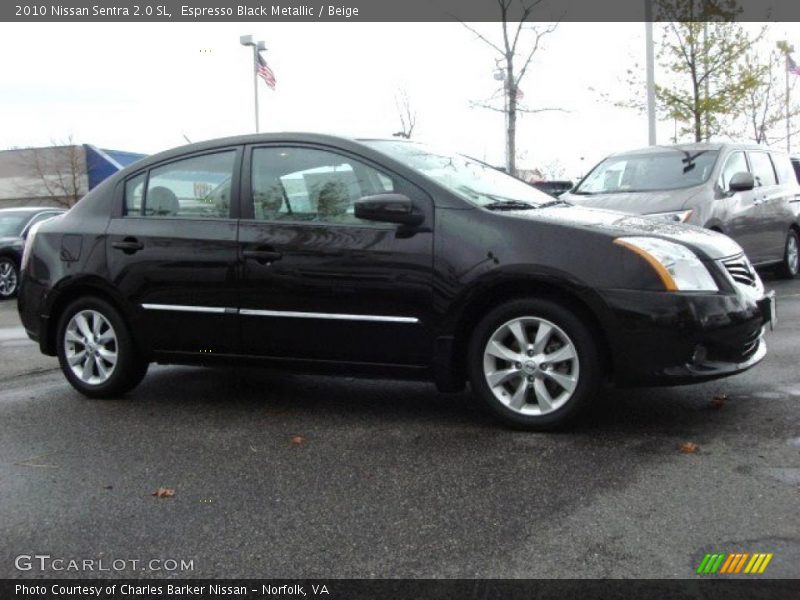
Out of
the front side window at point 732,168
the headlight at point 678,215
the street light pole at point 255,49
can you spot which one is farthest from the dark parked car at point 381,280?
the street light pole at point 255,49

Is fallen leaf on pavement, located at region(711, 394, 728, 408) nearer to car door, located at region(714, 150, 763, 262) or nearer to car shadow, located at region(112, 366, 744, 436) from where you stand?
car shadow, located at region(112, 366, 744, 436)

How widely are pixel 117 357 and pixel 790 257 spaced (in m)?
9.36

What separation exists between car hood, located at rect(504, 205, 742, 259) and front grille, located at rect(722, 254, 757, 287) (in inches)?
1.7

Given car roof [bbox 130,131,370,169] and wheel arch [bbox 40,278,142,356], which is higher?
car roof [bbox 130,131,370,169]

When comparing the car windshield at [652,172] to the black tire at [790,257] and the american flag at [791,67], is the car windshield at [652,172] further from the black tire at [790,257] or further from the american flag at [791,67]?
the american flag at [791,67]

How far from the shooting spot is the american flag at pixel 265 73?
74.9 ft

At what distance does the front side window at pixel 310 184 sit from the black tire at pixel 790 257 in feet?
27.5

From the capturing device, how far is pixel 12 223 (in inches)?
591

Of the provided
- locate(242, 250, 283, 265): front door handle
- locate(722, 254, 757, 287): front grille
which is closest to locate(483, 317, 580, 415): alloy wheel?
locate(722, 254, 757, 287): front grille

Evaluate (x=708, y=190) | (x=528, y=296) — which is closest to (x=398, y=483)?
(x=528, y=296)

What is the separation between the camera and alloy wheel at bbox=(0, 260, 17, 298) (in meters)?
14.3
